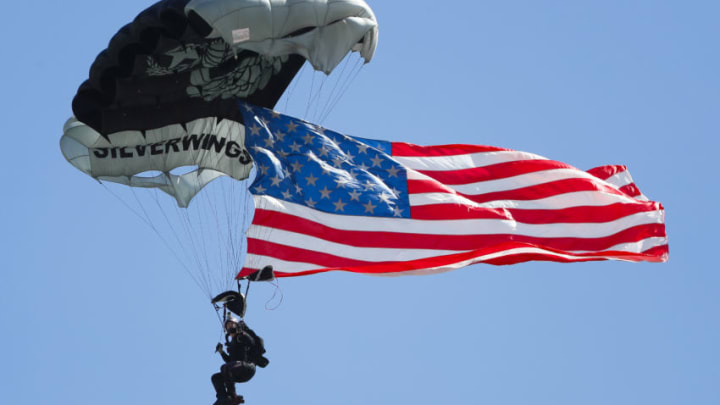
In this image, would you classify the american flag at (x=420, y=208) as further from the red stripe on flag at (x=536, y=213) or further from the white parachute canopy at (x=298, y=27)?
the white parachute canopy at (x=298, y=27)

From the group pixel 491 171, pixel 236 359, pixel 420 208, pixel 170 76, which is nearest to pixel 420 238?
pixel 420 208

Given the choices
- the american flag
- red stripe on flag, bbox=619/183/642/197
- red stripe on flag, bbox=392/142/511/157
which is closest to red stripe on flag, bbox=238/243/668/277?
the american flag

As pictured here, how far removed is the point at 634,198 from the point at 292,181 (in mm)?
6221

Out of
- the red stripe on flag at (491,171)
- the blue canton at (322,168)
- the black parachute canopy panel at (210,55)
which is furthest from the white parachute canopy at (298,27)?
the red stripe on flag at (491,171)

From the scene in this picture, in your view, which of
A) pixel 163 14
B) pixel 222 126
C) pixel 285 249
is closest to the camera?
pixel 163 14

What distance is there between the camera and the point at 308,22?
21641 millimetres

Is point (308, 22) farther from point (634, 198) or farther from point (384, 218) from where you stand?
point (634, 198)

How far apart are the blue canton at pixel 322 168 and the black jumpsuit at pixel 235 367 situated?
2856 mm

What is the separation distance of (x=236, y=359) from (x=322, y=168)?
4.16m

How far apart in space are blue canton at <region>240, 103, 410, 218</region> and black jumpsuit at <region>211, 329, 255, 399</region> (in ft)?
9.37

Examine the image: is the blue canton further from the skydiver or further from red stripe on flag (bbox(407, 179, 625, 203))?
the skydiver

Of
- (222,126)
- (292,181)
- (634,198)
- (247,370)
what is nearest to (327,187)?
(292,181)

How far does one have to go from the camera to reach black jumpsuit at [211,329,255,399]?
2119 cm

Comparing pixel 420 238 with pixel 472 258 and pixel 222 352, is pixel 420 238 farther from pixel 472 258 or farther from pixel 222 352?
pixel 222 352
